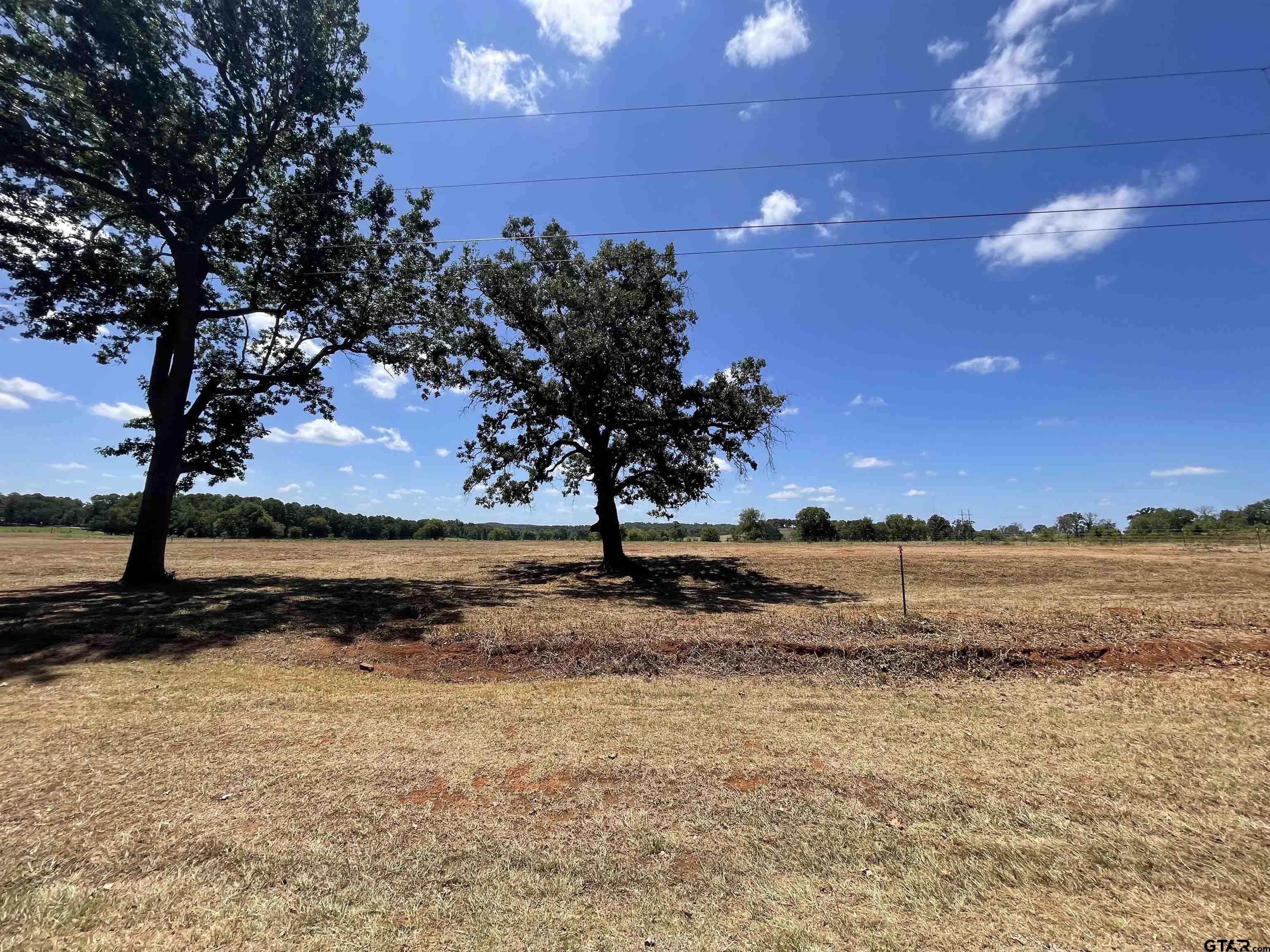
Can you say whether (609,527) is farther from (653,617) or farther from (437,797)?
(437,797)

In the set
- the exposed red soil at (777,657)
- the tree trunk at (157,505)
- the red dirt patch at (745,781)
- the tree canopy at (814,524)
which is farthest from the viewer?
the tree canopy at (814,524)

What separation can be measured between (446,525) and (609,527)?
85.8 metres

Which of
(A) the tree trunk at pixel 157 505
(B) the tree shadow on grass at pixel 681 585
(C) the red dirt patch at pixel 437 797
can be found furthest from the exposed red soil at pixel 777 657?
(A) the tree trunk at pixel 157 505

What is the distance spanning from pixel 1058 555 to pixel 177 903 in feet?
91.3

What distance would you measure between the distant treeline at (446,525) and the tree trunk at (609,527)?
23.6 m

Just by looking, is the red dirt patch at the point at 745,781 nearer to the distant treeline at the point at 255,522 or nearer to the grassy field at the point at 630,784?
the grassy field at the point at 630,784

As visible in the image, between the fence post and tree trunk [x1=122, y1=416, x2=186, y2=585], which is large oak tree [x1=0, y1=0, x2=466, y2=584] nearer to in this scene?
tree trunk [x1=122, y1=416, x2=186, y2=585]

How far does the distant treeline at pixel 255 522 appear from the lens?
55281 mm

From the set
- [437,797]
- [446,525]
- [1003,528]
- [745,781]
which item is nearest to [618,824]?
[745,781]

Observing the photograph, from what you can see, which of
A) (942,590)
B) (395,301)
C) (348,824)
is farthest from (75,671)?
(942,590)

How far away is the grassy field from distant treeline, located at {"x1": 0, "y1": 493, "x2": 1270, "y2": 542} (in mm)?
35236

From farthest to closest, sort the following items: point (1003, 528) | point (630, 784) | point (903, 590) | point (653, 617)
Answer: point (1003, 528)
point (653, 617)
point (903, 590)
point (630, 784)

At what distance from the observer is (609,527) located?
20297 millimetres

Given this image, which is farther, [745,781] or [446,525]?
[446,525]
